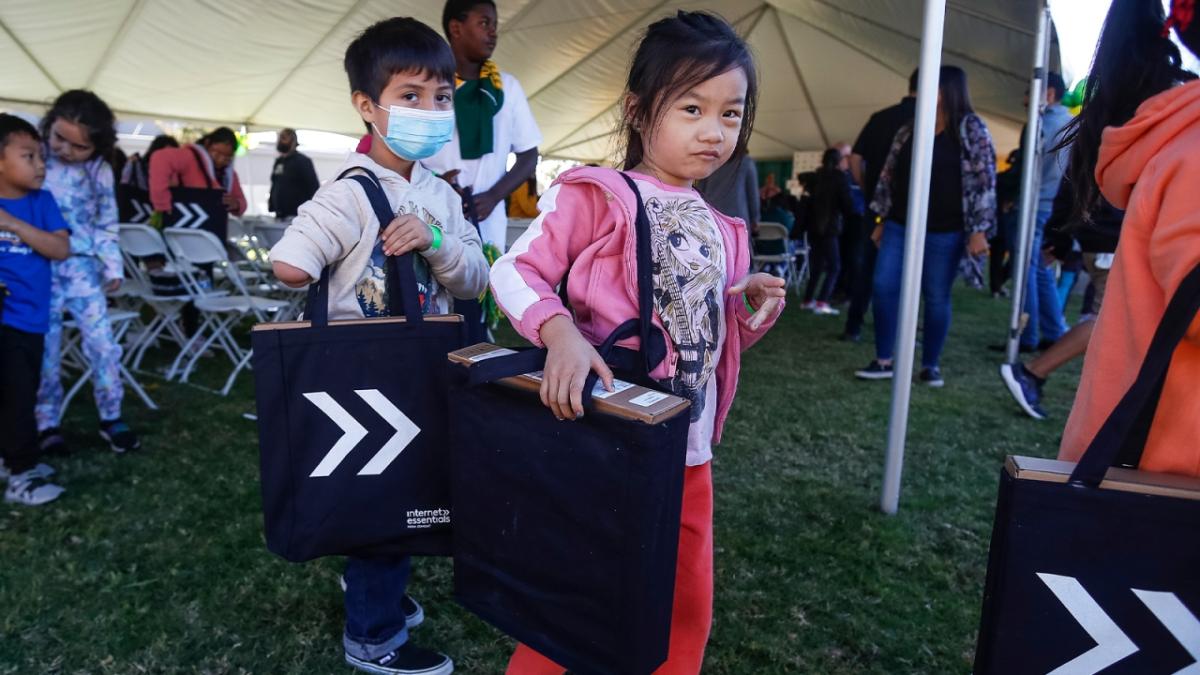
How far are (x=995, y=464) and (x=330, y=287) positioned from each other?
312 cm

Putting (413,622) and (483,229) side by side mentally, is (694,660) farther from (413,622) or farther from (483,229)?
(483,229)

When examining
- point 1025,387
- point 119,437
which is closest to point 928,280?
point 1025,387

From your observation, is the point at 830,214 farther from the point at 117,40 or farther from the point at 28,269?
the point at 117,40

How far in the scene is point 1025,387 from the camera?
4.16 metres

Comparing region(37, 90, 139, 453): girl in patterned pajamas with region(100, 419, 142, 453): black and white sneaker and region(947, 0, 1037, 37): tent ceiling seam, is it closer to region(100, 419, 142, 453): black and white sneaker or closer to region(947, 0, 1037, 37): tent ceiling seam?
region(100, 419, 142, 453): black and white sneaker

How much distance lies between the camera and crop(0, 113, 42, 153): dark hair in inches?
108

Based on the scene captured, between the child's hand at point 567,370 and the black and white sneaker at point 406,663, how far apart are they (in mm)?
1154

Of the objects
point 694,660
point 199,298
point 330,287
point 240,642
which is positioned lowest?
point 240,642

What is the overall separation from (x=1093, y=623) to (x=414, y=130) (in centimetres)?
156

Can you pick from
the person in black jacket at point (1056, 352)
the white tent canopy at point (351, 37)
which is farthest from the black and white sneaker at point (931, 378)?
the white tent canopy at point (351, 37)

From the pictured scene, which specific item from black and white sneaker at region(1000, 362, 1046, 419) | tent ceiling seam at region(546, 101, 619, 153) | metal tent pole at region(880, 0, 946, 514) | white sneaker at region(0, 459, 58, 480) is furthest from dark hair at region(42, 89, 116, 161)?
tent ceiling seam at region(546, 101, 619, 153)

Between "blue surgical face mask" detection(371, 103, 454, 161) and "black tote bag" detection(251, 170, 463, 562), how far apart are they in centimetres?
34

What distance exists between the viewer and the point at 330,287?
1.70 meters

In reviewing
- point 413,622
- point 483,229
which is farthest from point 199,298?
point 413,622
